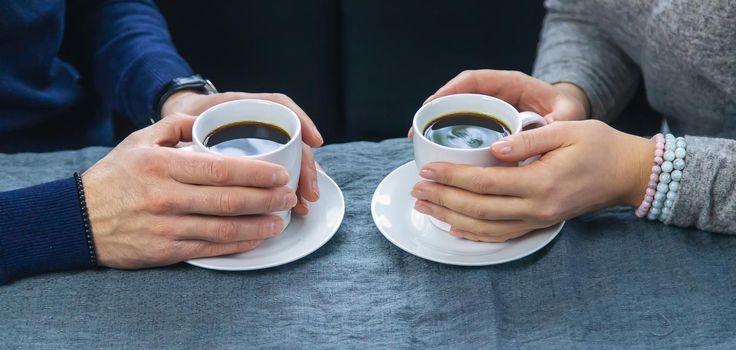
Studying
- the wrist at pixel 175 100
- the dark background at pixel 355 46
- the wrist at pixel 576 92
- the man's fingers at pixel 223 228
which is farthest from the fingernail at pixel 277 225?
the dark background at pixel 355 46

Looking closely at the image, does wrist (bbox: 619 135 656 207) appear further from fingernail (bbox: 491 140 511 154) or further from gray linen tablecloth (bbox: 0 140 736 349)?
fingernail (bbox: 491 140 511 154)

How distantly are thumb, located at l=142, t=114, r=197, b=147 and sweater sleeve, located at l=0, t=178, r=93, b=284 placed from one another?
109mm

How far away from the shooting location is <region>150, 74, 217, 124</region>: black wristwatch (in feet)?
3.74

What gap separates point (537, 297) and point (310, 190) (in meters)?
0.28

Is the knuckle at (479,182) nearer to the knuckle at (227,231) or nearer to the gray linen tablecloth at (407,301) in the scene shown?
the gray linen tablecloth at (407,301)

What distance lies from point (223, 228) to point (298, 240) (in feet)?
0.30

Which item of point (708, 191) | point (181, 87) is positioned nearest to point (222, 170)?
point (181, 87)

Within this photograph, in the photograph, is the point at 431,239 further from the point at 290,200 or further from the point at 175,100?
the point at 175,100

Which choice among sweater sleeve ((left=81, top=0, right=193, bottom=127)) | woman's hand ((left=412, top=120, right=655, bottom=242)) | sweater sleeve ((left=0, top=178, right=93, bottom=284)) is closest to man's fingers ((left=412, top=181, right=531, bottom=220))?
woman's hand ((left=412, top=120, right=655, bottom=242))

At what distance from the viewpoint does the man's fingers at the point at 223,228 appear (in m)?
0.78

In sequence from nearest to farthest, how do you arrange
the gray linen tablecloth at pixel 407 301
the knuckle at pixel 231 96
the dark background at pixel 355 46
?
the gray linen tablecloth at pixel 407 301 < the knuckle at pixel 231 96 < the dark background at pixel 355 46

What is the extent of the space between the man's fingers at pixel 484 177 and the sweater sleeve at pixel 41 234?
1.26 ft

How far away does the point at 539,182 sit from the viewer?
0.80 meters

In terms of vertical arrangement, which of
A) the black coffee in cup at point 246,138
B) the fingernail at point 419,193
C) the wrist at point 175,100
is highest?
the black coffee in cup at point 246,138
